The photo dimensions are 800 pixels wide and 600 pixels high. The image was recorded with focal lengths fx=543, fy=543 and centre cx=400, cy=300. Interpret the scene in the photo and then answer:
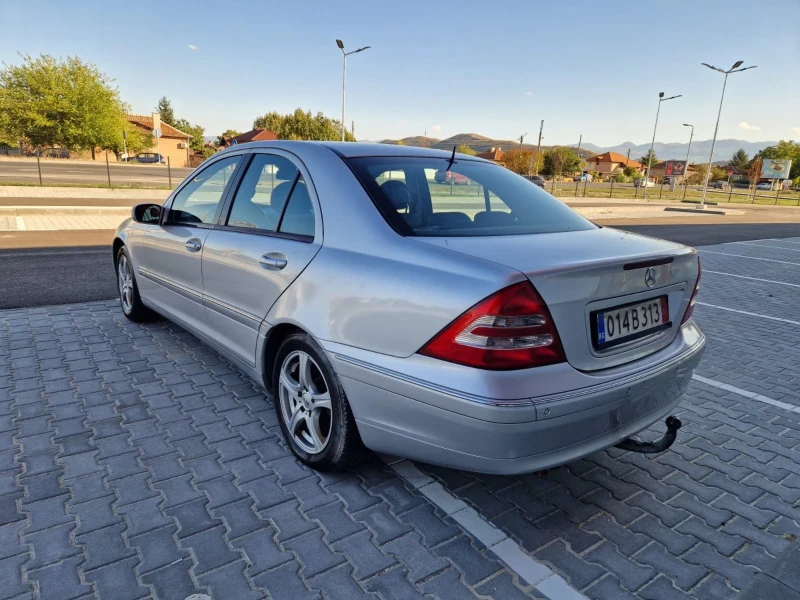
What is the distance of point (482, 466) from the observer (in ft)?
6.81

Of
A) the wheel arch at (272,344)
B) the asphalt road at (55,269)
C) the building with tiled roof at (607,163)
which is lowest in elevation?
the asphalt road at (55,269)

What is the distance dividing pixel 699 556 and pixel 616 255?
4.30 ft

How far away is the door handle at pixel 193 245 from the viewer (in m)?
3.55

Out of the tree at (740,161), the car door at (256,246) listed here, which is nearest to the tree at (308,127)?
the car door at (256,246)

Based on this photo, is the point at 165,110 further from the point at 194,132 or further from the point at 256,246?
the point at 256,246

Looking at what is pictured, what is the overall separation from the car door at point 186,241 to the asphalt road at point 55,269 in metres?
2.29

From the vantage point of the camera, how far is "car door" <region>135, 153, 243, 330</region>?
360 cm

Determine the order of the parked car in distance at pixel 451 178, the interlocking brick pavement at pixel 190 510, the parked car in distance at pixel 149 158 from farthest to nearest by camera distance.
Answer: the parked car in distance at pixel 149 158, the parked car in distance at pixel 451 178, the interlocking brick pavement at pixel 190 510

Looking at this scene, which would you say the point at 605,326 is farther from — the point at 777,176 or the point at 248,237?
the point at 777,176

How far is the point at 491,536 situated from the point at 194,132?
11477 cm

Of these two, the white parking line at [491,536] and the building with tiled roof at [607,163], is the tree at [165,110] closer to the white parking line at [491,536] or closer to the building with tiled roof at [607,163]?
the building with tiled roof at [607,163]

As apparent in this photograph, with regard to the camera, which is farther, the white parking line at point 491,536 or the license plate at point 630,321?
the license plate at point 630,321

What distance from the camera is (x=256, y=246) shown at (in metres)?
2.99

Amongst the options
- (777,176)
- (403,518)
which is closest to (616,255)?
(403,518)
